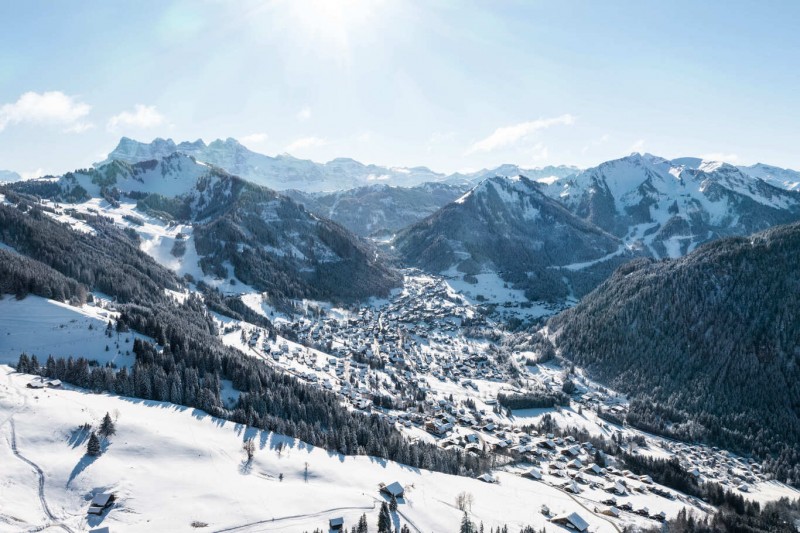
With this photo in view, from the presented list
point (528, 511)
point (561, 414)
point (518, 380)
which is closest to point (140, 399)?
point (528, 511)

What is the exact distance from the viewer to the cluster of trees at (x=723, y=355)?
143 meters

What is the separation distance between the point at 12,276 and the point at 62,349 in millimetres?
37799

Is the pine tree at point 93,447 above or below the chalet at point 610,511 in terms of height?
above

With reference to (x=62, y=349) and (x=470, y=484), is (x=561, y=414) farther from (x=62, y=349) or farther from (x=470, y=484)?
(x=62, y=349)

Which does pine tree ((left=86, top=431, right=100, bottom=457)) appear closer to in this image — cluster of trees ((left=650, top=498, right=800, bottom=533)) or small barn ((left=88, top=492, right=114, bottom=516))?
small barn ((left=88, top=492, right=114, bottom=516))

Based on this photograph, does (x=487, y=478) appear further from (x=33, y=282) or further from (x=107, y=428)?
(x=33, y=282)

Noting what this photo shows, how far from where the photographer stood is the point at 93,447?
229ft

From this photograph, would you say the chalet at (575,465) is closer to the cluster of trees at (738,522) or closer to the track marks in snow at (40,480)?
the cluster of trees at (738,522)

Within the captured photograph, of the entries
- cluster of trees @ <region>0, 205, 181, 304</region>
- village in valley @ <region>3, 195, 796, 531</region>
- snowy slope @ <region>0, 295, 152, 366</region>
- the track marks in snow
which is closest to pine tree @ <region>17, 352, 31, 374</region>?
snowy slope @ <region>0, 295, 152, 366</region>

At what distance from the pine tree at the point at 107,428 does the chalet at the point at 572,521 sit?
70749 millimetres

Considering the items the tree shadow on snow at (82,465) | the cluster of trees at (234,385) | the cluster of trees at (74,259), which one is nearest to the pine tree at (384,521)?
the cluster of trees at (234,385)

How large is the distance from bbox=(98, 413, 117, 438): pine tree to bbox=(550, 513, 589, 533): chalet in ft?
232

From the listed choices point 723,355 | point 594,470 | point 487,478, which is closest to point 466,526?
point 487,478

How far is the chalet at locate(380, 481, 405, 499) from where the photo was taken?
7612 cm
